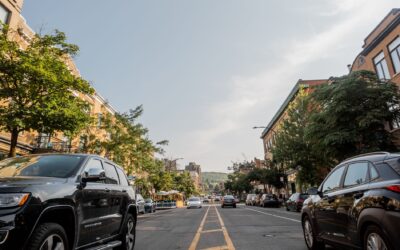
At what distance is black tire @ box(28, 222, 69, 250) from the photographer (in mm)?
3577

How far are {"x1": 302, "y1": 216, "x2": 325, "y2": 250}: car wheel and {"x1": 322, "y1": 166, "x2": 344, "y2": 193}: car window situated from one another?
0.96 meters

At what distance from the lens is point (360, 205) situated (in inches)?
186

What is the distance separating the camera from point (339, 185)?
594cm

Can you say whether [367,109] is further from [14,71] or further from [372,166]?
[14,71]

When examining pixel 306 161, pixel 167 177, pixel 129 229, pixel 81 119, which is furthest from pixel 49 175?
pixel 167 177

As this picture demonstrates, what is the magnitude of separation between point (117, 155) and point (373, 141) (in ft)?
70.7

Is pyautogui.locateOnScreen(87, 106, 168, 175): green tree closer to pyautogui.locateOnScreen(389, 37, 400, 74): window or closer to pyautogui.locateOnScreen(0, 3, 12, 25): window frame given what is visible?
pyautogui.locateOnScreen(0, 3, 12, 25): window frame

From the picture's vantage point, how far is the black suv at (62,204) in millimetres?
3521

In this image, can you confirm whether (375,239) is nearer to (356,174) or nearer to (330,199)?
(356,174)

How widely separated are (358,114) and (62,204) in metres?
16.7

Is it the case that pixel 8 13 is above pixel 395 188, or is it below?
above

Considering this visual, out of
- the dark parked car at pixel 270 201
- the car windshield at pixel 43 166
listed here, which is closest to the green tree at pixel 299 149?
the dark parked car at pixel 270 201

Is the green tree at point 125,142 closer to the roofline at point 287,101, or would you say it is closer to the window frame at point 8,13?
the window frame at point 8,13

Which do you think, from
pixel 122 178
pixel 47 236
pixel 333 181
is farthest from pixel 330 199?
pixel 47 236
